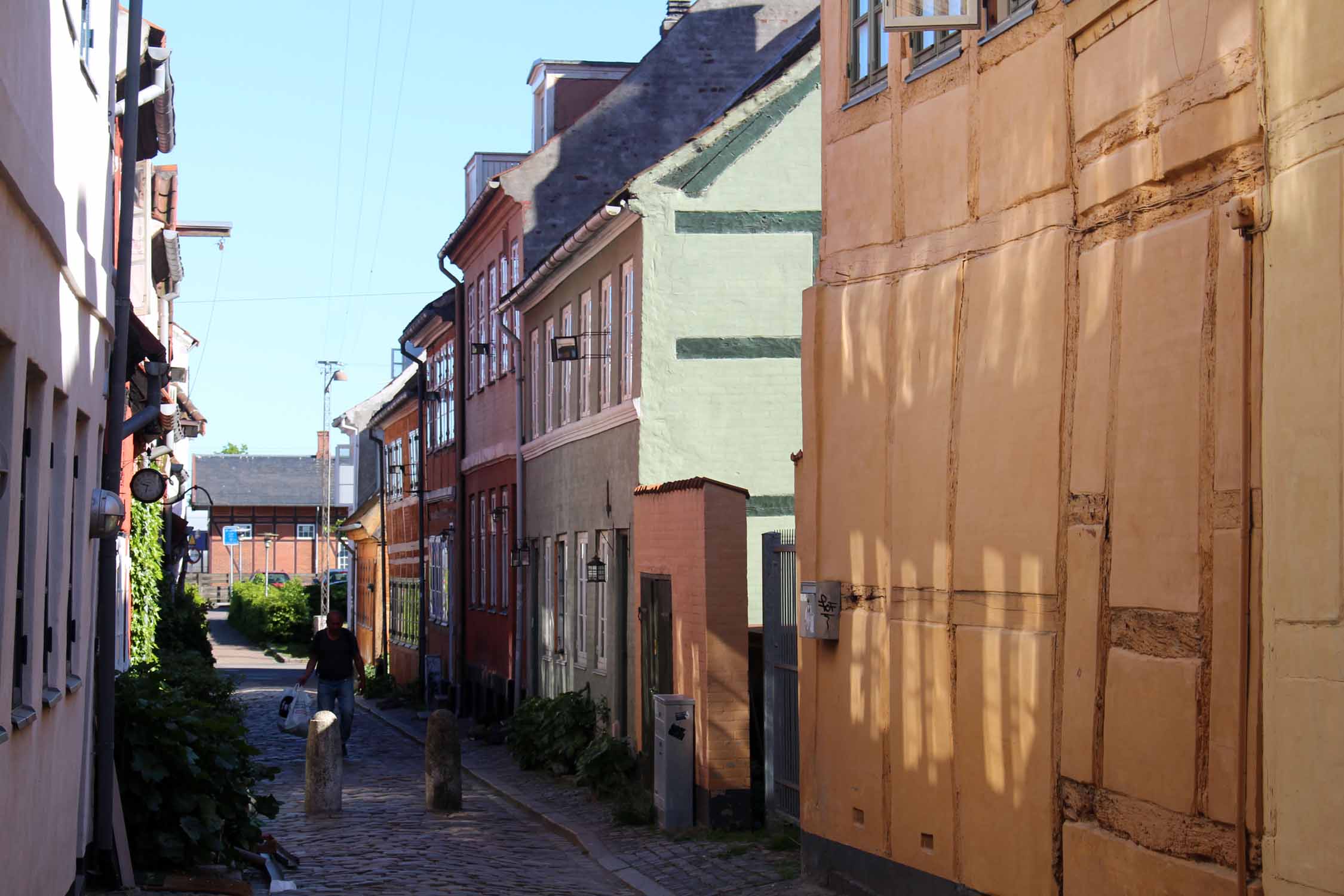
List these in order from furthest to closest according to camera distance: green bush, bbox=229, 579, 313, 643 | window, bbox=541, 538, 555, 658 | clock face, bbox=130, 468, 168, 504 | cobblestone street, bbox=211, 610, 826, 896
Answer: green bush, bbox=229, 579, 313, 643, window, bbox=541, 538, 555, 658, clock face, bbox=130, 468, 168, 504, cobblestone street, bbox=211, 610, 826, 896

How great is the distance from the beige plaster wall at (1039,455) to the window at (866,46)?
0.41ft

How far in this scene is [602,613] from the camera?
68.4 ft

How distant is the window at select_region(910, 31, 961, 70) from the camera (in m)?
10.1

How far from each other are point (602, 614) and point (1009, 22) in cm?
1248

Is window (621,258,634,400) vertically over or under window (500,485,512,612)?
over

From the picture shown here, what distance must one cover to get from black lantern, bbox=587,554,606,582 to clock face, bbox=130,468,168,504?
23.2 ft

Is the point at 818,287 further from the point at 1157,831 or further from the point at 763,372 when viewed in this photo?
the point at 763,372

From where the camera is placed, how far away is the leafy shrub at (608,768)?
16938 mm

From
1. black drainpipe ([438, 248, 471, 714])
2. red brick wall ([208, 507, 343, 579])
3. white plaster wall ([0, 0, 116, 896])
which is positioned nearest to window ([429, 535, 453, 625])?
black drainpipe ([438, 248, 471, 714])

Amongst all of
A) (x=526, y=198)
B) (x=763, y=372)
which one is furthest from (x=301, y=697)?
(x=526, y=198)

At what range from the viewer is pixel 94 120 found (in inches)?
412

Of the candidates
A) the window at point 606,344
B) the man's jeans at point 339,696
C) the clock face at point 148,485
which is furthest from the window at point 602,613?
the clock face at point 148,485

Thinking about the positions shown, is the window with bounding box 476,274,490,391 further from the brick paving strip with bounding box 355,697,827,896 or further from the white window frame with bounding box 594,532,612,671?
the brick paving strip with bounding box 355,697,827,896

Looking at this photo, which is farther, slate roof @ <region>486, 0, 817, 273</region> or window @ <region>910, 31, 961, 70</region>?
slate roof @ <region>486, 0, 817, 273</region>
